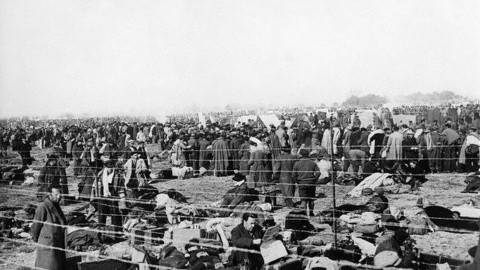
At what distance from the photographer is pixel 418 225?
25.9ft

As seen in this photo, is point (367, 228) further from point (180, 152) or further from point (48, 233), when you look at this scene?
point (180, 152)

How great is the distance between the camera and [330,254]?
6.19m

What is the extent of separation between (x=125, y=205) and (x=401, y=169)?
750cm

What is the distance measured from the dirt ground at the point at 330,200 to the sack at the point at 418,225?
10 cm

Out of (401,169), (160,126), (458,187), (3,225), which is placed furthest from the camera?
(160,126)

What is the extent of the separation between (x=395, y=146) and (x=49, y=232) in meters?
9.59

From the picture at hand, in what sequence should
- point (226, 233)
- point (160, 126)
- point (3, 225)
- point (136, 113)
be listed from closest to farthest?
point (226, 233), point (3, 225), point (160, 126), point (136, 113)

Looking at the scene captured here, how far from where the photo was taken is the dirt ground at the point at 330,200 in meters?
7.48

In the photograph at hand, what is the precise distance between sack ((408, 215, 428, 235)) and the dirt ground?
0.34ft

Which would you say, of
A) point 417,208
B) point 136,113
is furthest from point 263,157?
point 136,113

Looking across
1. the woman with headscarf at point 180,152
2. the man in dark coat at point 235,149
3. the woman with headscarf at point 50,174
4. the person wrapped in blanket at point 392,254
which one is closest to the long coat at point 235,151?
the man in dark coat at point 235,149

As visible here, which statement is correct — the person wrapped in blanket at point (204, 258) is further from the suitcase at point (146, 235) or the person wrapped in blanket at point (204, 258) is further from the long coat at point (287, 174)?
the long coat at point (287, 174)

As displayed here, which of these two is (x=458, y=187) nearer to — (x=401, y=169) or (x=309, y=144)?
(x=401, y=169)

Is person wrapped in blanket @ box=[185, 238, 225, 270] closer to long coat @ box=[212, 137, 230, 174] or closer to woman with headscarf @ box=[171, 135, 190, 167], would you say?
long coat @ box=[212, 137, 230, 174]
